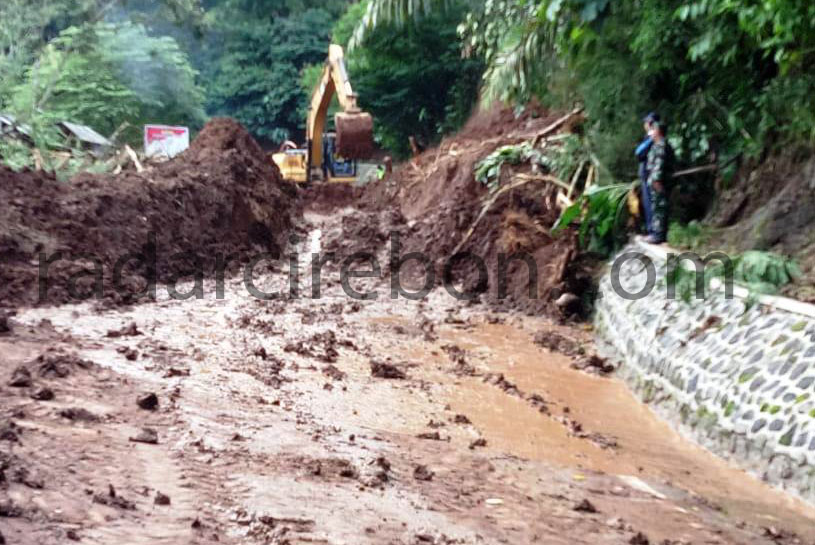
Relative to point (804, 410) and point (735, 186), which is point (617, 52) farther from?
point (804, 410)

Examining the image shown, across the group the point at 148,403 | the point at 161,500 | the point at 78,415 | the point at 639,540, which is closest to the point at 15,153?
the point at 148,403

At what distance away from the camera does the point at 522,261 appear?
1155 centimetres

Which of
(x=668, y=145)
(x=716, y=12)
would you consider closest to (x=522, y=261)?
(x=668, y=145)

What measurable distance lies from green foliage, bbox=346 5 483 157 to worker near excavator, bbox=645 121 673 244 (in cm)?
1616

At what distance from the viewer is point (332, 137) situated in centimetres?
2297

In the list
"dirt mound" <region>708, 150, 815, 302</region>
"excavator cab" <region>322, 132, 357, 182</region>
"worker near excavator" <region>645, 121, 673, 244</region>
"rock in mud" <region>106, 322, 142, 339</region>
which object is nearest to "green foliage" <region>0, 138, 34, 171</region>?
"rock in mud" <region>106, 322, 142, 339</region>

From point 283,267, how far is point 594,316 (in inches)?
213

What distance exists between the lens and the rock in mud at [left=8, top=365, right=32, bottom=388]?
4672 millimetres

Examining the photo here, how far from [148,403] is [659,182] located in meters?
6.63

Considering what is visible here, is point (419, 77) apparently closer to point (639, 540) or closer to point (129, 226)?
point (129, 226)

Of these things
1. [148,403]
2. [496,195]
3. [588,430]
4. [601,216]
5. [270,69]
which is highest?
[270,69]

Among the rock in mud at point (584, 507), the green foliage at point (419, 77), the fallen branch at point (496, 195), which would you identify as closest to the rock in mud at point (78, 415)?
the rock in mud at point (584, 507)

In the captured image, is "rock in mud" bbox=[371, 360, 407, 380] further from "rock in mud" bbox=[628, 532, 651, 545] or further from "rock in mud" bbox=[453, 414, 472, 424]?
"rock in mud" bbox=[628, 532, 651, 545]

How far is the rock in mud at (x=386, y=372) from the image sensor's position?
24.1ft
